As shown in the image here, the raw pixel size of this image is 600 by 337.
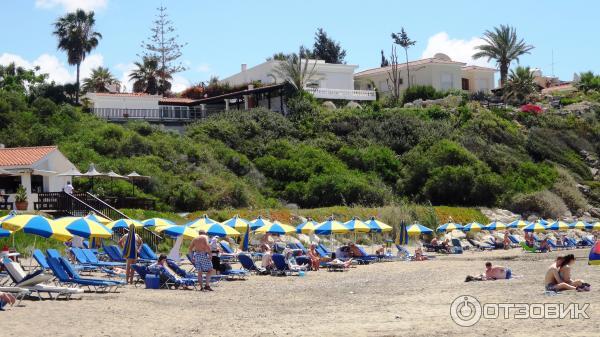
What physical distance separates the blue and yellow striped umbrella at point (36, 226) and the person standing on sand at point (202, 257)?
9.62 feet

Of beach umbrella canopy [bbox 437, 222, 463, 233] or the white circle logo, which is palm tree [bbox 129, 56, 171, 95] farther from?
the white circle logo

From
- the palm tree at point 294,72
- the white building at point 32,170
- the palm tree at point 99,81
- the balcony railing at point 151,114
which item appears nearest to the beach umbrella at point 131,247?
the white building at point 32,170

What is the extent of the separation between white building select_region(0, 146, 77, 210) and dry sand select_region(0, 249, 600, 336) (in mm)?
15864

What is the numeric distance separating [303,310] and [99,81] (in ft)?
182

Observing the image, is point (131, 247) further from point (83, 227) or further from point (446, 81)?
point (446, 81)

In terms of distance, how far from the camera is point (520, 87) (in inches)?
2616

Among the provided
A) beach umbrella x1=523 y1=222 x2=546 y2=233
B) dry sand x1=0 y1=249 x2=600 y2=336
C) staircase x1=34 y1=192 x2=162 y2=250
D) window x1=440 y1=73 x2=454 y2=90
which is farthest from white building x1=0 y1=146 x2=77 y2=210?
window x1=440 y1=73 x2=454 y2=90

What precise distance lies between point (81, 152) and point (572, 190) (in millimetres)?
30126

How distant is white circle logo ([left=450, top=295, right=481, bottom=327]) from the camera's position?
12.1 meters

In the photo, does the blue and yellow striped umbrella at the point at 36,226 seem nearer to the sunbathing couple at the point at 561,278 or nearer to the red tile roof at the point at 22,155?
the sunbathing couple at the point at 561,278

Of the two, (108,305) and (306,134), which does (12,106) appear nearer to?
(306,134)

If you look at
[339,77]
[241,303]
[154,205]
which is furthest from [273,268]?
[339,77]

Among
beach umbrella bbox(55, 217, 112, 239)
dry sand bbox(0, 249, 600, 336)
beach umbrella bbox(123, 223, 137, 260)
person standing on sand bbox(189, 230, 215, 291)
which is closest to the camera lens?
dry sand bbox(0, 249, 600, 336)

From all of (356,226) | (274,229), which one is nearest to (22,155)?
(274,229)
